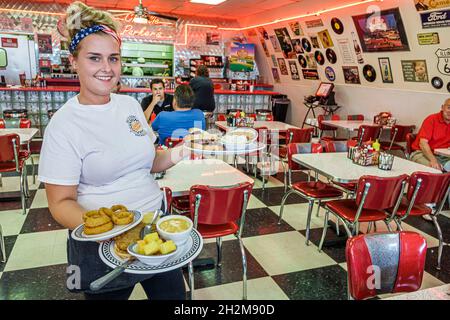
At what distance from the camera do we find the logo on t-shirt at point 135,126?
4.39 feet

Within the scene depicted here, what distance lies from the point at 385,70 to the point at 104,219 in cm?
691

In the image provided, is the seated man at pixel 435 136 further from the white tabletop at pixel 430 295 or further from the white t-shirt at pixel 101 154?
the white t-shirt at pixel 101 154

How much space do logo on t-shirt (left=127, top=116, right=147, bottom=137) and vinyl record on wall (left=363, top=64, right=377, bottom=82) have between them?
6.73 meters

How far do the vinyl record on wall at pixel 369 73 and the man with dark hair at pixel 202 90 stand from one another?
3219 millimetres

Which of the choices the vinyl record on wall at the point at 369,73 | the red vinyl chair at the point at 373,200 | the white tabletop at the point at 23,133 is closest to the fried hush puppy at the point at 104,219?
the red vinyl chair at the point at 373,200

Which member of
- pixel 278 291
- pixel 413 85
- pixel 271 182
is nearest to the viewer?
pixel 278 291

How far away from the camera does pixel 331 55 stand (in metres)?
7.91

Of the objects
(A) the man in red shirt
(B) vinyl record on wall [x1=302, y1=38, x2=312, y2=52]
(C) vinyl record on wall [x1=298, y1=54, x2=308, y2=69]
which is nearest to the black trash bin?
(C) vinyl record on wall [x1=298, y1=54, x2=308, y2=69]

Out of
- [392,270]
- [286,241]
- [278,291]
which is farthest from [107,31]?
[286,241]

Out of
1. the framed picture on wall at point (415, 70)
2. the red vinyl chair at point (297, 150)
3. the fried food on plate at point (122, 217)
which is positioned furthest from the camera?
the framed picture on wall at point (415, 70)
